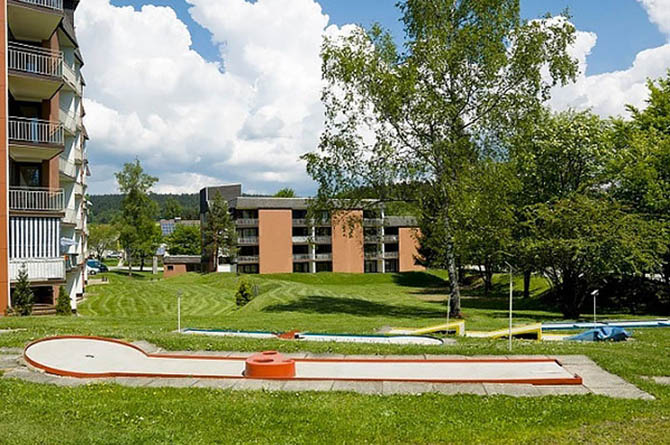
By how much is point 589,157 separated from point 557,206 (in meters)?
8.67

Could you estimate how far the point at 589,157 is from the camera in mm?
35062

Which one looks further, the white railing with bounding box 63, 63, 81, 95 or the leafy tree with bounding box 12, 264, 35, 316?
the white railing with bounding box 63, 63, 81, 95

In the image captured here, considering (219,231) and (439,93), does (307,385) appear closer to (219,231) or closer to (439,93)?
(439,93)

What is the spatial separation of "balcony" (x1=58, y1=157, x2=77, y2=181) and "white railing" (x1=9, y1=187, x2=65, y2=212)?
550cm

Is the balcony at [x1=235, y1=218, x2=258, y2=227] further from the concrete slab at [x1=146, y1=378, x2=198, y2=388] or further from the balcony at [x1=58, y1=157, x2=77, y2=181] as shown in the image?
the concrete slab at [x1=146, y1=378, x2=198, y2=388]

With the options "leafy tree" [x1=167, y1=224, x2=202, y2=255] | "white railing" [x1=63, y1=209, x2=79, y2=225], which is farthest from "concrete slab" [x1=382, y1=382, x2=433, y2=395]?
"leafy tree" [x1=167, y1=224, x2=202, y2=255]

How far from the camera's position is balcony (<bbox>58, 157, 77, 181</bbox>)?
34331mm

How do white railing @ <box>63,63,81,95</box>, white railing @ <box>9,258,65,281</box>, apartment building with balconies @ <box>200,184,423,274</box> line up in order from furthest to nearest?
apartment building with balconies @ <box>200,184,423,274</box> < white railing @ <box>63,63,81,95</box> < white railing @ <box>9,258,65,281</box>

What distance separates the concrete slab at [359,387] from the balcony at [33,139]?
71.9 feet

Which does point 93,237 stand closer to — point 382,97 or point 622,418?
point 382,97

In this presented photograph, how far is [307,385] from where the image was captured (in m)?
10.1

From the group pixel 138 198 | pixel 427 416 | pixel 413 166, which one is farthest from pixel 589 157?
pixel 138 198

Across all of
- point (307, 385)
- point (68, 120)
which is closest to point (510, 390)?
point (307, 385)

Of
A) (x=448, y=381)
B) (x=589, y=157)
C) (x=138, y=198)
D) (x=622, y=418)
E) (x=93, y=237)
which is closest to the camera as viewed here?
(x=622, y=418)
